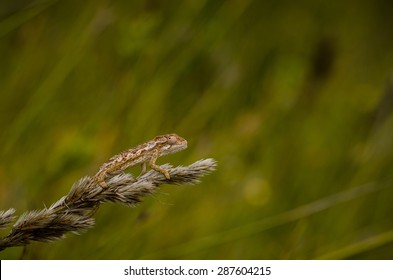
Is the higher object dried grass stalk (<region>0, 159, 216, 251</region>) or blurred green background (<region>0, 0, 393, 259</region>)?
blurred green background (<region>0, 0, 393, 259</region>)

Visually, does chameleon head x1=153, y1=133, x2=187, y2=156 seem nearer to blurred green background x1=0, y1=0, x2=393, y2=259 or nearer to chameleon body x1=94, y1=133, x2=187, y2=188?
chameleon body x1=94, y1=133, x2=187, y2=188

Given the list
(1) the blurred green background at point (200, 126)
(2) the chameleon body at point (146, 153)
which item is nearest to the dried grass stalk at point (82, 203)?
(2) the chameleon body at point (146, 153)

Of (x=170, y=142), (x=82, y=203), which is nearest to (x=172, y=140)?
(x=170, y=142)

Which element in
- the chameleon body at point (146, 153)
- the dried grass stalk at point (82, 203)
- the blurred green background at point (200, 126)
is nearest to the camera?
the dried grass stalk at point (82, 203)

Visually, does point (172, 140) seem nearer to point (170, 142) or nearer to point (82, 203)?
point (170, 142)

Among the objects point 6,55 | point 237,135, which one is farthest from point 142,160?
point 6,55

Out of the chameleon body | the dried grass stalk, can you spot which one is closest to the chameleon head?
the chameleon body

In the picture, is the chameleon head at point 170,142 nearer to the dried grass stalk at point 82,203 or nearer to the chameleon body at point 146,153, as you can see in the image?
the chameleon body at point 146,153

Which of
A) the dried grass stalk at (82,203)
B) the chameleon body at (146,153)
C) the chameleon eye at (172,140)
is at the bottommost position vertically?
the dried grass stalk at (82,203)
